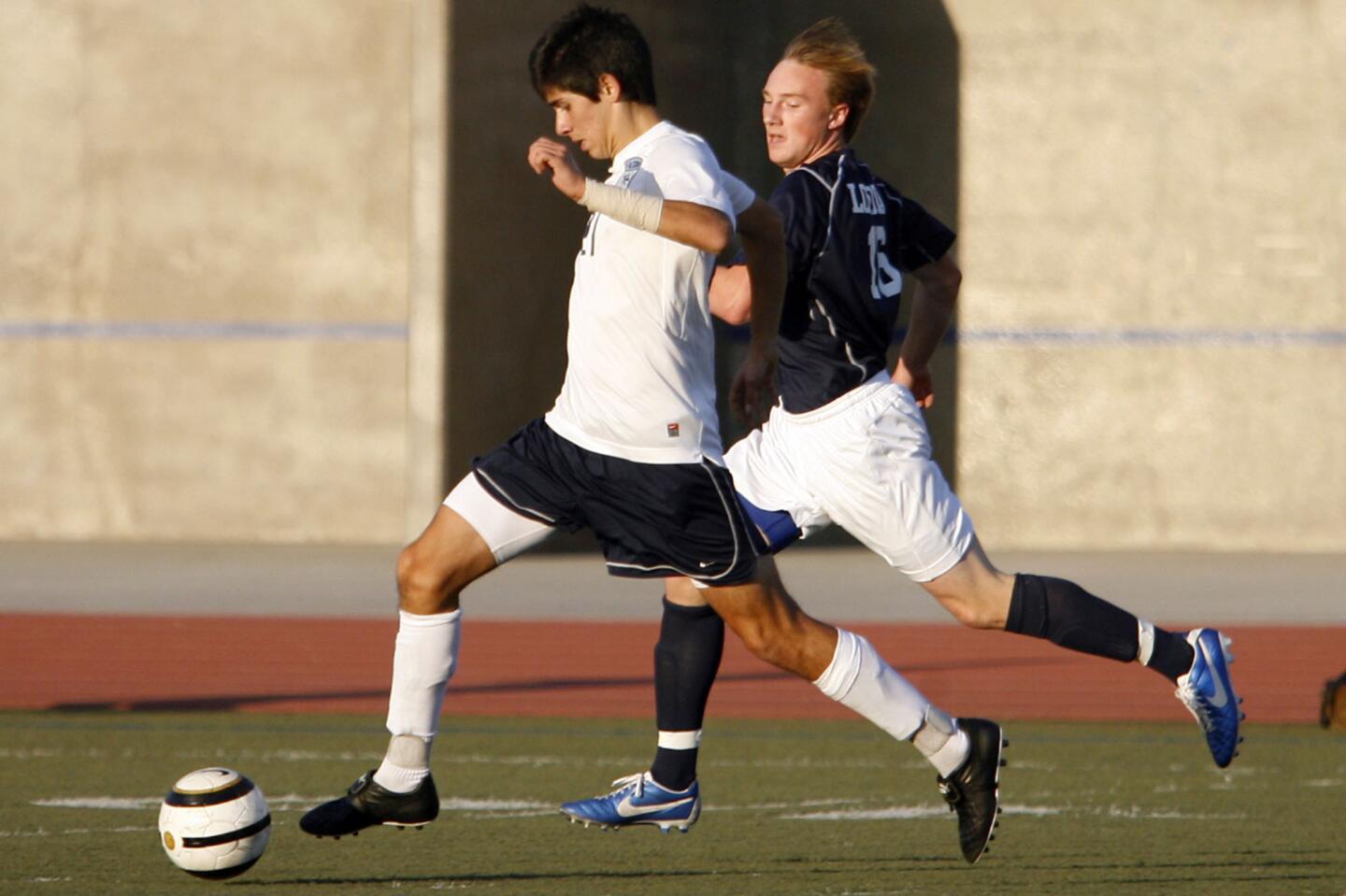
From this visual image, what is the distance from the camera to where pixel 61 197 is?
756 inches

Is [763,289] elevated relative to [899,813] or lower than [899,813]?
elevated

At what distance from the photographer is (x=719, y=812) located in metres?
7.30

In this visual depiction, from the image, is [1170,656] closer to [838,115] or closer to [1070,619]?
[1070,619]

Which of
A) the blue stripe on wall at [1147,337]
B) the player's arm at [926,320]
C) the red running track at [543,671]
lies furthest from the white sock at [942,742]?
the blue stripe on wall at [1147,337]

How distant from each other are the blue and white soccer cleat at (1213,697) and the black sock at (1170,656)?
0.02m

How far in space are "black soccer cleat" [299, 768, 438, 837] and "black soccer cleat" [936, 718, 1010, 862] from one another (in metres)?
1.39

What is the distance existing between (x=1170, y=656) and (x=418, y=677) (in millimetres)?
2081

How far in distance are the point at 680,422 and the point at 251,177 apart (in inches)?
547

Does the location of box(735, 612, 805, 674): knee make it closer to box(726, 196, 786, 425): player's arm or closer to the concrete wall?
box(726, 196, 786, 425): player's arm

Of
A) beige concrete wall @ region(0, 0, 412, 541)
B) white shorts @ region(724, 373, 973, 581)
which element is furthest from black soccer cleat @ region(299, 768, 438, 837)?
beige concrete wall @ region(0, 0, 412, 541)

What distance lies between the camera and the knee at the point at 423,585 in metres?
5.85

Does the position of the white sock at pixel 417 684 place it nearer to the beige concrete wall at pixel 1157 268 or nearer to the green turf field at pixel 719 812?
the green turf field at pixel 719 812

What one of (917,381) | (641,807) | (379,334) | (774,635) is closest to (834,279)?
(917,381)

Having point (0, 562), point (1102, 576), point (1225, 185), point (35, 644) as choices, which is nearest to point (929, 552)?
point (35, 644)
